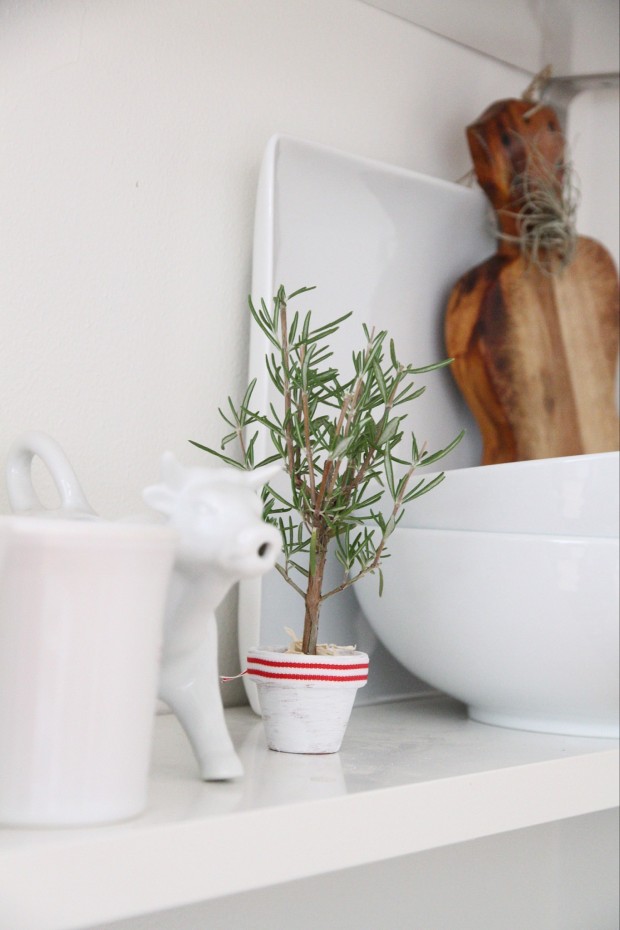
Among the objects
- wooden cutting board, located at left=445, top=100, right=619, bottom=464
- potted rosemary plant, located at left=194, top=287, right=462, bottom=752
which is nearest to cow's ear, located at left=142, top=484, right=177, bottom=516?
potted rosemary plant, located at left=194, top=287, right=462, bottom=752

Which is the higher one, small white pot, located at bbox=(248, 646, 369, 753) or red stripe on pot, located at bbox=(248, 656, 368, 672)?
red stripe on pot, located at bbox=(248, 656, 368, 672)

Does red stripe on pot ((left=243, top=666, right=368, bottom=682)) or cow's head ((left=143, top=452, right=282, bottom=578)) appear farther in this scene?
red stripe on pot ((left=243, top=666, right=368, bottom=682))

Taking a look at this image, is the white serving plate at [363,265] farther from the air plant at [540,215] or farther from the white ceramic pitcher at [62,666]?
the white ceramic pitcher at [62,666]

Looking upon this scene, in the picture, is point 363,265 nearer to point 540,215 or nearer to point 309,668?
point 540,215

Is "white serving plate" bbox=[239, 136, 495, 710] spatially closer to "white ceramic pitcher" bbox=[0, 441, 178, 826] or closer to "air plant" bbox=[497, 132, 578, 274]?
"air plant" bbox=[497, 132, 578, 274]

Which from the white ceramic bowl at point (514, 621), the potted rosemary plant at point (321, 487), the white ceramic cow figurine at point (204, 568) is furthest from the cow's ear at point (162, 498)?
the white ceramic bowl at point (514, 621)

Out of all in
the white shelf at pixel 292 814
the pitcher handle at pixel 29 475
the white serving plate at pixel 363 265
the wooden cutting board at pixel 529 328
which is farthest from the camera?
the wooden cutting board at pixel 529 328

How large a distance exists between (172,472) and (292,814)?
143 millimetres

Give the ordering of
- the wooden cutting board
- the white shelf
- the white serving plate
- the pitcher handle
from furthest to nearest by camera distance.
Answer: the wooden cutting board < the white serving plate < the pitcher handle < the white shelf

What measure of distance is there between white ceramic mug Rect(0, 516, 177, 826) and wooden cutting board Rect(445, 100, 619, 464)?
0.47 meters

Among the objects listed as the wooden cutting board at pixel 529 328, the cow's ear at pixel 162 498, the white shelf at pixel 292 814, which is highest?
the wooden cutting board at pixel 529 328

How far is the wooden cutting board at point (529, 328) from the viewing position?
2.63 ft

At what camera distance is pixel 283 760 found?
20.6 inches

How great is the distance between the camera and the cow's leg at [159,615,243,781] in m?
0.44
